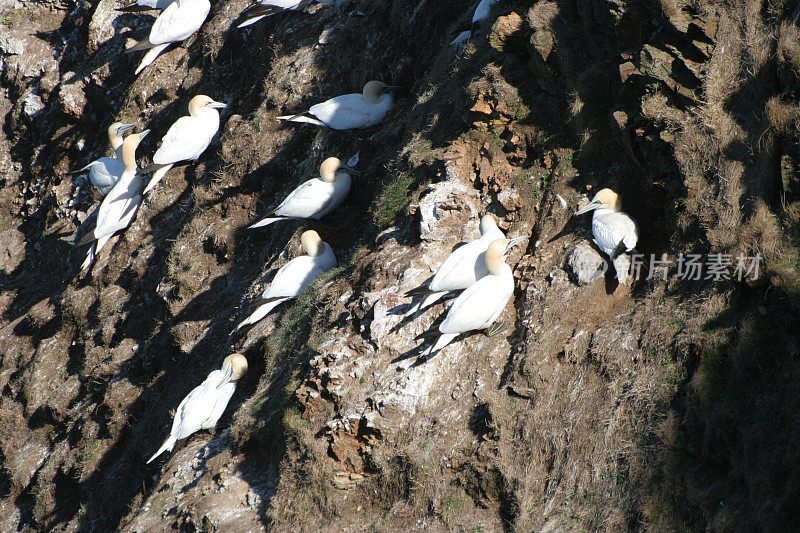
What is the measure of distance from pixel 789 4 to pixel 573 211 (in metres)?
2.33

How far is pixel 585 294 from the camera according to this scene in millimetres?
5512

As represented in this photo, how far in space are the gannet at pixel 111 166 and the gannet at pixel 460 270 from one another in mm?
6605

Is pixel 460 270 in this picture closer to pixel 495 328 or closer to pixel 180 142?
pixel 495 328

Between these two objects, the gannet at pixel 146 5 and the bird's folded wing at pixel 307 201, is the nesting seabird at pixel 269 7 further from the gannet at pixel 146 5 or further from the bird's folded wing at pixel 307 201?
the bird's folded wing at pixel 307 201

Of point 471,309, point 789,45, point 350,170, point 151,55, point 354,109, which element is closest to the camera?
point 789,45

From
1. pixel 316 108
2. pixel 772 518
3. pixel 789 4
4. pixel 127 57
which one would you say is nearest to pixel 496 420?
pixel 772 518

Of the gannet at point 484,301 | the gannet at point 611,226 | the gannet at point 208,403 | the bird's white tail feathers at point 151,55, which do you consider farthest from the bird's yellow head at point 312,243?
the bird's white tail feathers at point 151,55

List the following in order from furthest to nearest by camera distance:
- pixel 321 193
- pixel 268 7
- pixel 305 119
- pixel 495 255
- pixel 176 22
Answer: pixel 176 22
pixel 268 7
pixel 305 119
pixel 321 193
pixel 495 255

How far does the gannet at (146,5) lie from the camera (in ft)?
37.0

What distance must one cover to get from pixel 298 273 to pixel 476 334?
237cm

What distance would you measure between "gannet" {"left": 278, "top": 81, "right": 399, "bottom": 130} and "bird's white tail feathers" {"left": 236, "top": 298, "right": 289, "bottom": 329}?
7.68ft

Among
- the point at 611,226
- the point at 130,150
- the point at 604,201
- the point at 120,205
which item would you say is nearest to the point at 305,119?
the point at 130,150

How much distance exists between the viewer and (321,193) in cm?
771

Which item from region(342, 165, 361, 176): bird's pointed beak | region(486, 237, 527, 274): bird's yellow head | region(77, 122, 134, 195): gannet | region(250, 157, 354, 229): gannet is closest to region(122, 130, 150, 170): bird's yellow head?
region(77, 122, 134, 195): gannet
